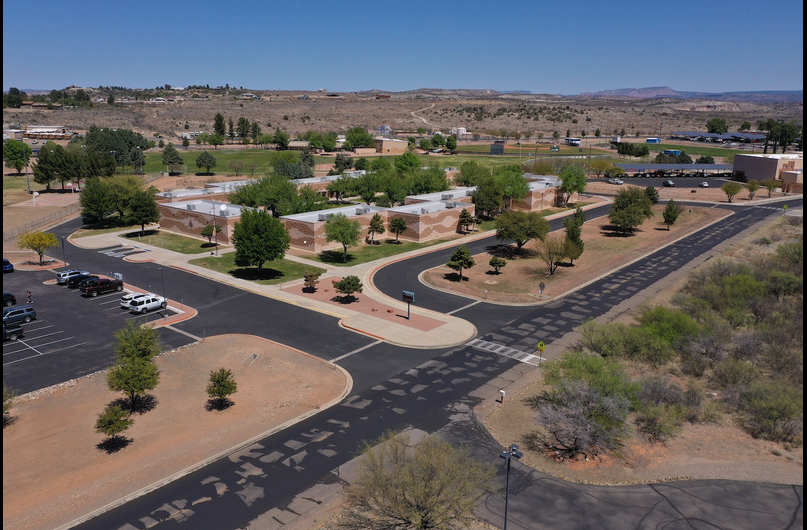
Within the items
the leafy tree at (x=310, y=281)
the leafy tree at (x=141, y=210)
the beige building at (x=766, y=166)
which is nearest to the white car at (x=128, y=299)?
the leafy tree at (x=310, y=281)

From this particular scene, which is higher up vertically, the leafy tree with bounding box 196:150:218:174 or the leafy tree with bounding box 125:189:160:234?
the leafy tree with bounding box 196:150:218:174

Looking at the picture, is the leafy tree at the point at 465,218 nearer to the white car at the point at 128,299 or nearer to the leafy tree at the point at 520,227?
the leafy tree at the point at 520,227

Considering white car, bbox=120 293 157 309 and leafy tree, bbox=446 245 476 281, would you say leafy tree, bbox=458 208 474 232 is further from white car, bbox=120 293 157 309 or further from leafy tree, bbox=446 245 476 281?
white car, bbox=120 293 157 309

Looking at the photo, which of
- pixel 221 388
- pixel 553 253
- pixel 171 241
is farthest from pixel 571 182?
pixel 221 388

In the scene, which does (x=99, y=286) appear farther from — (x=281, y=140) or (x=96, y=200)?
(x=281, y=140)

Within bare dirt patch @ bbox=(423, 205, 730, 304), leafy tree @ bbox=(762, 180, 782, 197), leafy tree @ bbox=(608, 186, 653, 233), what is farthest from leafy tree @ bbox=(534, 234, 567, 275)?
leafy tree @ bbox=(762, 180, 782, 197)
